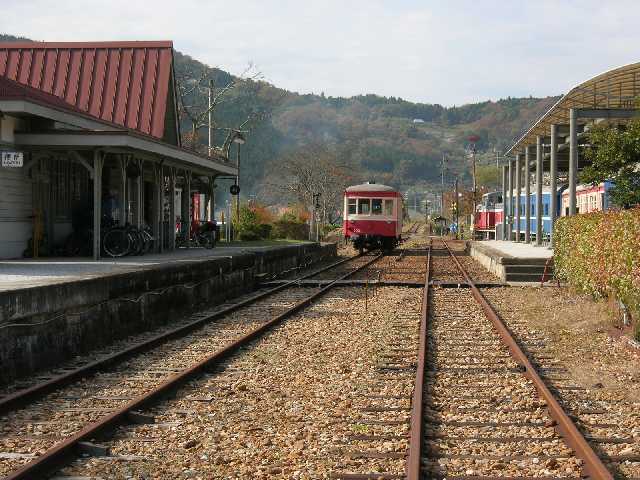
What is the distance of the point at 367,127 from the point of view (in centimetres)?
18925

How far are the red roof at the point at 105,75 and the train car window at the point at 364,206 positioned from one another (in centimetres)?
904

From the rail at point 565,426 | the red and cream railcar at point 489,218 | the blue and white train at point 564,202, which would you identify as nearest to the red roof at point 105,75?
the blue and white train at point 564,202

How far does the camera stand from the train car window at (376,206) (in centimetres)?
3294

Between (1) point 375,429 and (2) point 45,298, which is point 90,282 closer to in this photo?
(2) point 45,298

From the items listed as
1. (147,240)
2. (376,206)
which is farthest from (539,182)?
(147,240)

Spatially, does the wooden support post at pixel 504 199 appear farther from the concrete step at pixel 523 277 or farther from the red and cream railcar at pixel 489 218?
the concrete step at pixel 523 277

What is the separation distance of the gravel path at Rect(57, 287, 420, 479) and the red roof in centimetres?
1647

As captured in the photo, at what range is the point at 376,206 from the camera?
33.0 metres

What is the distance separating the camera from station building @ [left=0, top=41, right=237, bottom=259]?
54.2ft

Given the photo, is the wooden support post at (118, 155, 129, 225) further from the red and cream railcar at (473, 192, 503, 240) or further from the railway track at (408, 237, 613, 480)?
the red and cream railcar at (473, 192, 503, 240)

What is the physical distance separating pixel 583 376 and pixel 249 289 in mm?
11487

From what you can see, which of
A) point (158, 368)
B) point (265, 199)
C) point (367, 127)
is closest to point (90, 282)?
point (158, 368)

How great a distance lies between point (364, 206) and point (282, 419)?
26.9 meters

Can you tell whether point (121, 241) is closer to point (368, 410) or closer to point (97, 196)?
point (97, 196)
